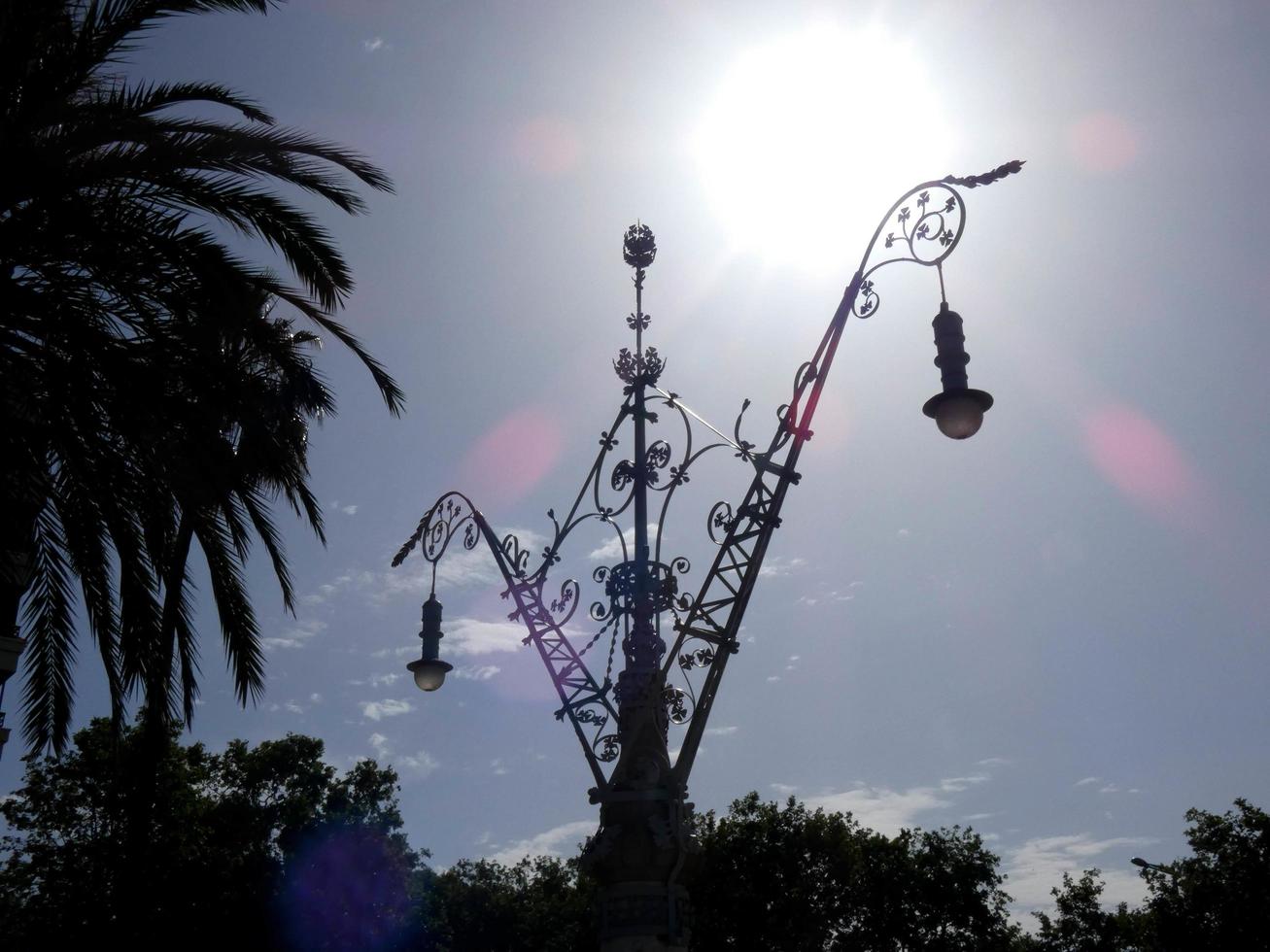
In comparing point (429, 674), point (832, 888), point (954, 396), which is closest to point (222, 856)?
point (832, 888)

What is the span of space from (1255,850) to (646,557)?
87.1 ft

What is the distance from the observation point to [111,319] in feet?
29.8

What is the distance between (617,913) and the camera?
7488 mm

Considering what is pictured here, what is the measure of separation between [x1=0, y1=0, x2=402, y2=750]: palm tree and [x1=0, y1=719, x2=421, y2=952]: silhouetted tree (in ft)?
51.8

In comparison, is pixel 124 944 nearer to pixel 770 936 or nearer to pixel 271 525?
pixel 271 525

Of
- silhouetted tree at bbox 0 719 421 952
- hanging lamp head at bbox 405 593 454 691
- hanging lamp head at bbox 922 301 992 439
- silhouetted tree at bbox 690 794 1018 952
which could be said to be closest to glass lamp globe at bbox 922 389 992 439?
hanging lamp head at bbox 922 301 992 439

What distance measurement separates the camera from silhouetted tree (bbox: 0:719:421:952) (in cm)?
2781

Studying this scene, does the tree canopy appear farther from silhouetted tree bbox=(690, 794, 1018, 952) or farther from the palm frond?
the palm frond

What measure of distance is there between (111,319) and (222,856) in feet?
84.3

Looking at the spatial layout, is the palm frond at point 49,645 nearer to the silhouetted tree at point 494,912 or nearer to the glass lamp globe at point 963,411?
the glass lamp globe at point 963,411

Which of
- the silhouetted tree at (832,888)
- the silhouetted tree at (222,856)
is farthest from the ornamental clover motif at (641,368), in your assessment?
the silhouetted tree at (832,888)

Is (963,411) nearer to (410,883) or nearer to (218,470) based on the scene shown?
(218,470)

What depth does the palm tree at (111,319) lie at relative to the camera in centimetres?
840

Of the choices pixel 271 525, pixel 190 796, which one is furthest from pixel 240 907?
pixel 271 525
